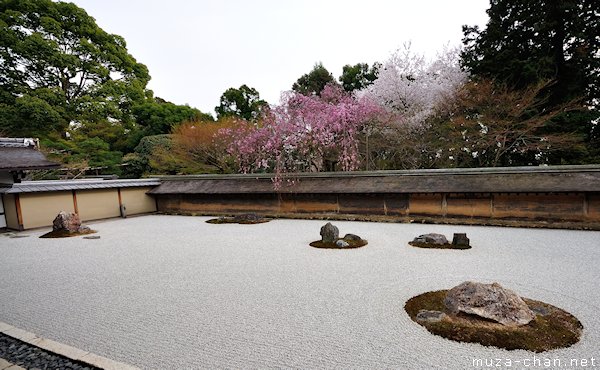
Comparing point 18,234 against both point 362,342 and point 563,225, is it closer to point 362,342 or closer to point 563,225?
point 362,342

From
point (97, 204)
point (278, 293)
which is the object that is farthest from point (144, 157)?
point (278, 293)

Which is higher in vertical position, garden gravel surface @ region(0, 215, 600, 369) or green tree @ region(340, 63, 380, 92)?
green tree @ region(340, 63, 380, 92)

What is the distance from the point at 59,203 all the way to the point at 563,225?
14491 mm

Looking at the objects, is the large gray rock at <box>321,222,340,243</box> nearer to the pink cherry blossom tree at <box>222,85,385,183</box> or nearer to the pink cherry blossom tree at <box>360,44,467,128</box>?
the pink cherry blossom tree at <box>222,85,385,183</box>

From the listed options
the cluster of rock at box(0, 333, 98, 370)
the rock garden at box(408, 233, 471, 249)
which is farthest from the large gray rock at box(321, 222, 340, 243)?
the cluster of rock at box(0, 333, 98, 370)

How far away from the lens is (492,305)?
2893 millimetres

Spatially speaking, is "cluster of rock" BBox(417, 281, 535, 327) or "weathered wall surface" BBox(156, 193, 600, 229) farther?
"weathered wall surface" BBox(156, 193, 600, 229)

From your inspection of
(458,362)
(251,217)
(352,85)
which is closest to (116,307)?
(458,362)

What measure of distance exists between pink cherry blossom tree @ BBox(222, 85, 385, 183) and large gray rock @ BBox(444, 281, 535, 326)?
25.2 ft

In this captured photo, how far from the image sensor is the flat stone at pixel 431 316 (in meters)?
2.96

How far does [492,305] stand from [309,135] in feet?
28.4

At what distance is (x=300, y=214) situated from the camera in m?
10.1

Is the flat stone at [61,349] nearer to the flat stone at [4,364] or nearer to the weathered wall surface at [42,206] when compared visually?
the flat stone at [4,364]

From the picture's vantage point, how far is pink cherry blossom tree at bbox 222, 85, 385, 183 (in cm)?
1064
